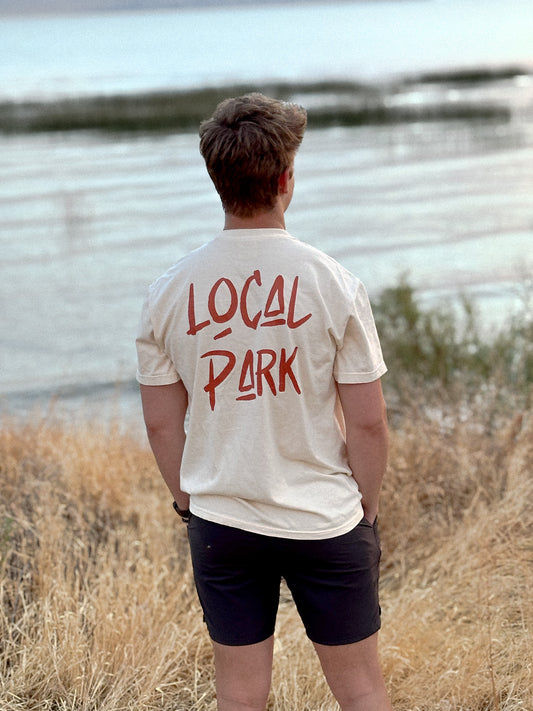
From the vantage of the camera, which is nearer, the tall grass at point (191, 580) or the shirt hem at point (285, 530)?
the shirt hem at point (285, 530)

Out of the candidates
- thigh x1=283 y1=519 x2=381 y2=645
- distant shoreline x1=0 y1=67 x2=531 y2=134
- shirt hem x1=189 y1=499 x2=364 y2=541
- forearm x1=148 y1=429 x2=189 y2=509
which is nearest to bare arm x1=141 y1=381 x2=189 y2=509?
forearm x1=148 y1=429 x2=189 y2=509

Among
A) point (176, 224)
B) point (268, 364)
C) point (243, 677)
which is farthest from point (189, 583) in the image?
point (176, 224)

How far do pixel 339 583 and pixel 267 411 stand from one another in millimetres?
500

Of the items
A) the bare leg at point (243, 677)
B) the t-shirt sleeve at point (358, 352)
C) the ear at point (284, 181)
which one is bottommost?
the bare leg at point (243, 677)

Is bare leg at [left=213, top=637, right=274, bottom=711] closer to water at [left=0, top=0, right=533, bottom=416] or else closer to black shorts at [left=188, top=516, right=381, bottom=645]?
black shorts at [left=188, top=516, right=381, bottom=645]

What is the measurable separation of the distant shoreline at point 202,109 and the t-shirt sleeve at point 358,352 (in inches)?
1117

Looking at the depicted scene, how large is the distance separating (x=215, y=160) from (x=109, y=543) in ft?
9.27

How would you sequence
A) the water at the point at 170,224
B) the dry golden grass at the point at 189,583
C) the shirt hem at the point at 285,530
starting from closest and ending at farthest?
1. the shirt hem at the point at 285,530
2. the dry golden grass at the point at 189,583
3. the water at the point at 170,224

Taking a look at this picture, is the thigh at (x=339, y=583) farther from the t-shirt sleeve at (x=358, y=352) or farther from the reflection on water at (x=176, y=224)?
the reflection on water at (x=176, y=224)

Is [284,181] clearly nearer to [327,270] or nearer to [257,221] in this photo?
[257,221]

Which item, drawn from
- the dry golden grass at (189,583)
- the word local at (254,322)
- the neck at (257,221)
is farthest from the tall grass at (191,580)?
the neck at (257,221)

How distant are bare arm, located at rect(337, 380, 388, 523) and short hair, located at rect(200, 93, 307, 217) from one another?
527 mm

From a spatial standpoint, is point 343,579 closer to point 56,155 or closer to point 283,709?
point 283,709

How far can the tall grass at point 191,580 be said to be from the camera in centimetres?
362
